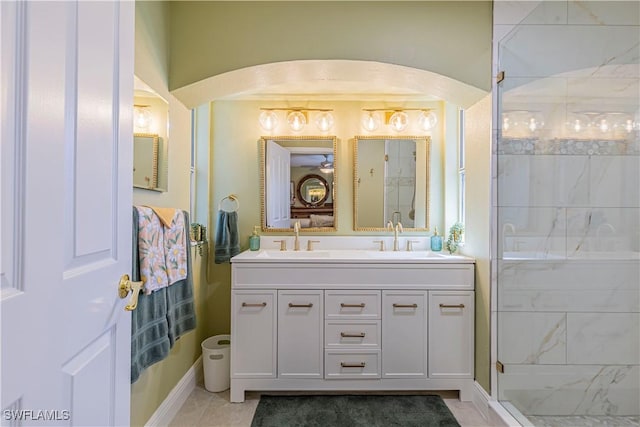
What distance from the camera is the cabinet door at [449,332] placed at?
218 centimetres

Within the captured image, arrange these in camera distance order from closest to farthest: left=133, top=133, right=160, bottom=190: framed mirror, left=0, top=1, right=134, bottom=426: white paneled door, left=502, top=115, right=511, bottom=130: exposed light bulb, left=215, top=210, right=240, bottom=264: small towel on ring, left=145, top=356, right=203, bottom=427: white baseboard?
left=0, top=1, right=134, bottom=426: white paneled door, left=133, top=133, right=160, bottom=190: framed mirror, left=145, top=356, right=203, bottom=427: white baseboard, left=502, top=115, right=511, bottom=130: exposed light bulb, left=215, top=210, right=240, bottom=264: small towel on ring

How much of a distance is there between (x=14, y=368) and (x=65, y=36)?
0.64 meters

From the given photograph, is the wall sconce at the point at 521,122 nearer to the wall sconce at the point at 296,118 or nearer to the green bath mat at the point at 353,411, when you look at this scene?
the wall sconce at the point at 296,118

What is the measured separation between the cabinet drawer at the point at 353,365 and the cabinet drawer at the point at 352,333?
0.05 metres

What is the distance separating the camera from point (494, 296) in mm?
2008

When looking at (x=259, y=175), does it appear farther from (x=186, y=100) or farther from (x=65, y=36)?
(x=65, y=36)

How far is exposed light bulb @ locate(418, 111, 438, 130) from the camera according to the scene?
2.83 meters

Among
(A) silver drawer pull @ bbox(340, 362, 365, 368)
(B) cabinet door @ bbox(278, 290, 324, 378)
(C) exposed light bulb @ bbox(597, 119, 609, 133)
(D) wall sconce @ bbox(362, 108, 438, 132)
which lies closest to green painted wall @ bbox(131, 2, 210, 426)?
(B) cabinet door @ bbox(278, 290, 324, 378)

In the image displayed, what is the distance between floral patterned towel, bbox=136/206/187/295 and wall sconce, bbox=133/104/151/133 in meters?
0.43

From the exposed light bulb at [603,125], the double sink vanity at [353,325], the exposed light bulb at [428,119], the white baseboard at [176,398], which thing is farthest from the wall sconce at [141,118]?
the exposed light bulb at [603,125]

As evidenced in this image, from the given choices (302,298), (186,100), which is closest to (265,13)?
(186,100)

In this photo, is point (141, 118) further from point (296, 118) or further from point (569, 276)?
point (569, 276)

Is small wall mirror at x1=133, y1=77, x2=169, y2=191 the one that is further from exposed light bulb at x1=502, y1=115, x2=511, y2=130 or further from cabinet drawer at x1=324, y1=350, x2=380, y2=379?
exposed light bulb at x1=502, y1=115, x2=511, y2=130

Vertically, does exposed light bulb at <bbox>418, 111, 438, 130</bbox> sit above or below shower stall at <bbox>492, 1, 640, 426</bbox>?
above
